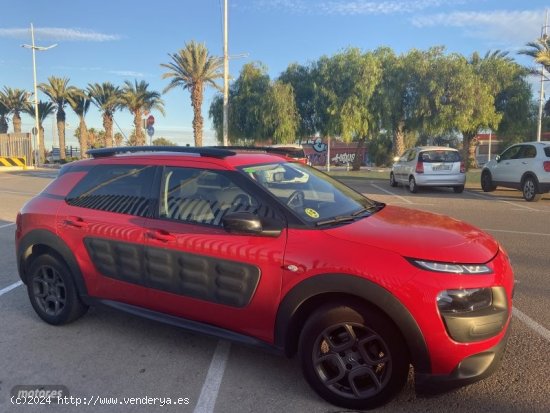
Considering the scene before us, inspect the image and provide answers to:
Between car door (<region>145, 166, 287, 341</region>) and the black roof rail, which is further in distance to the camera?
the black roof rail

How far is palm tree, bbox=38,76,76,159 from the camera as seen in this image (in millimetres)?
44312

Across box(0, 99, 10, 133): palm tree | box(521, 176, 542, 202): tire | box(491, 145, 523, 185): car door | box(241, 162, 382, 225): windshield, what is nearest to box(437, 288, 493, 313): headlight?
box(241, 162, 382, 225): windshield

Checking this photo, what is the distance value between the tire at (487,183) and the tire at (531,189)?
195 cm

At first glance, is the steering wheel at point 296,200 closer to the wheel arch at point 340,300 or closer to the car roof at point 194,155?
the car roof at point 194,155

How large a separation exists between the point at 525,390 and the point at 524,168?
12191 mm

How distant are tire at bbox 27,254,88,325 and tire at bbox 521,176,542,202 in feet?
42.3

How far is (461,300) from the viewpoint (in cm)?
274

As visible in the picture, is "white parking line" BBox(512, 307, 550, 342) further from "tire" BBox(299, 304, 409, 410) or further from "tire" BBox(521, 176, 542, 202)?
"tire" BBox(521, 176, 542, 202)

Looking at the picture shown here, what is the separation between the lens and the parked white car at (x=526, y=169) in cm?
1314

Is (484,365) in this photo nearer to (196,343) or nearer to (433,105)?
(196,343)

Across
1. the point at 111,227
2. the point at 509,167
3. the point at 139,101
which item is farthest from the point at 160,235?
the point at 139,101

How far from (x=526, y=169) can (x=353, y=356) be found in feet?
42.0

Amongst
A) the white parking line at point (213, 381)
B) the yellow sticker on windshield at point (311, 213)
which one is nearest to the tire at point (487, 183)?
the yellow sticker on windshield at point (311, 213)

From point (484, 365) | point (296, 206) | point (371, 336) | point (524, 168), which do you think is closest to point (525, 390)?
point (484, 365)
